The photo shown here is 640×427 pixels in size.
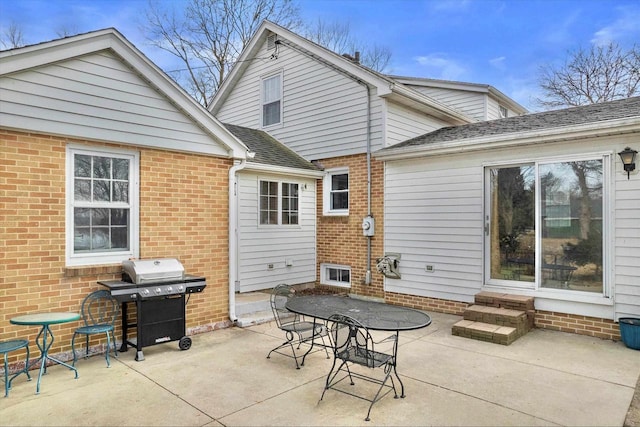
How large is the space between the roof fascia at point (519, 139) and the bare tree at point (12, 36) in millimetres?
15103

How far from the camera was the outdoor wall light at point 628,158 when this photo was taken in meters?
5.55

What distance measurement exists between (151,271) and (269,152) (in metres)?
5.20

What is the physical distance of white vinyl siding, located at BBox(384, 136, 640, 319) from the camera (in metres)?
5.71

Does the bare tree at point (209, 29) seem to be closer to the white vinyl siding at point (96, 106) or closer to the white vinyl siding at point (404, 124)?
the white vinyl siding at point (404, 124)

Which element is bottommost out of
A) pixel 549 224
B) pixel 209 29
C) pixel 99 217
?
pixel 549 224

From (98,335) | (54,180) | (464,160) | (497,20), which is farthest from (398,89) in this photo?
(497,20)

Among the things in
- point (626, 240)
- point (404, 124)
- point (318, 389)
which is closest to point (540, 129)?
point (626, 240)

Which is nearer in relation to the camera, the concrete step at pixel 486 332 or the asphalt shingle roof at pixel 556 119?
the concrete step at pixel 486 332

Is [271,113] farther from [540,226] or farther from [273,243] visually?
[540,226]

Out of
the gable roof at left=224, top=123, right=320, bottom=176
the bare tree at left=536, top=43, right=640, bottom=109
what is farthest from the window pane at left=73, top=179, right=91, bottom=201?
the bare tree at left=536, top=43, right=640, bottom=109

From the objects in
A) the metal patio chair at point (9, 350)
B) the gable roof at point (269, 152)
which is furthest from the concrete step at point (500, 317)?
the metal patio chair at point (9, 350)

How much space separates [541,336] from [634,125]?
11.2 feet

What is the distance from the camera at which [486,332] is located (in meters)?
5.89

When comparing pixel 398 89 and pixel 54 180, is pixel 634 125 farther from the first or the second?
pixel 54 180
